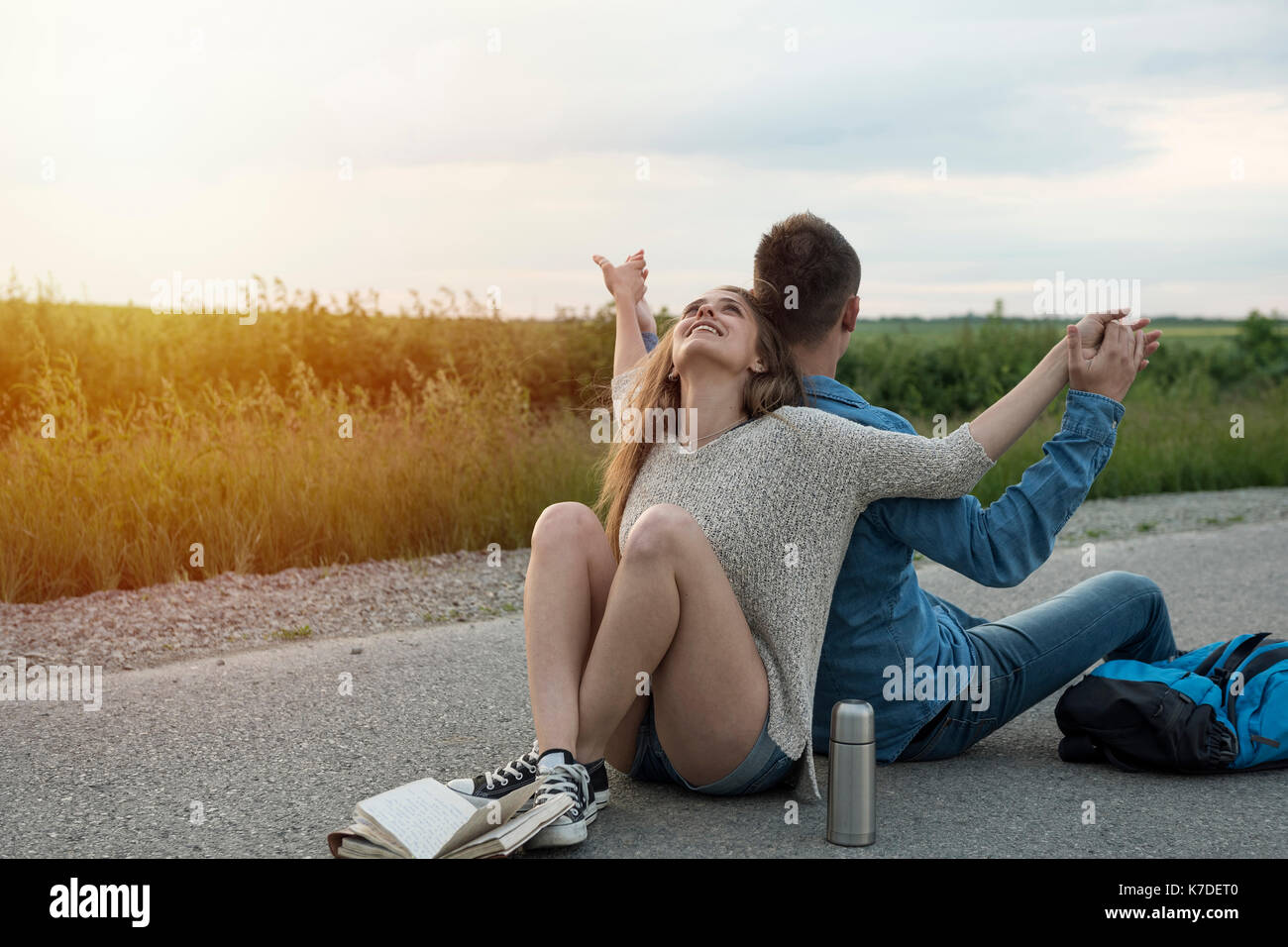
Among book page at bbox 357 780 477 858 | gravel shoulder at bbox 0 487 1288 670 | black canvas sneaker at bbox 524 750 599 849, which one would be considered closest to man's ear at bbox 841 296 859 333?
black canvas sneaker at bbox 524 750 599 849

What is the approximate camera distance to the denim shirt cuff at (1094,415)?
3.16 m

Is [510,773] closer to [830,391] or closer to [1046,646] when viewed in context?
[830,391]

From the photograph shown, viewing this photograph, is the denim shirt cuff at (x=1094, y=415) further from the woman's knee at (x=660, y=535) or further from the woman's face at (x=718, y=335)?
the woman's knee at (x=660, y=535)

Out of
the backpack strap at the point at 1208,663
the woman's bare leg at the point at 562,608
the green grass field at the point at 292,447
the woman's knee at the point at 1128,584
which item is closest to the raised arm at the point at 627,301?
the green grass field at the point at 292,447

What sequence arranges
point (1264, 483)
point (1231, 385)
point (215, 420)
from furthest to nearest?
point (1231, 385), point (1264, 483), point (215, 420)

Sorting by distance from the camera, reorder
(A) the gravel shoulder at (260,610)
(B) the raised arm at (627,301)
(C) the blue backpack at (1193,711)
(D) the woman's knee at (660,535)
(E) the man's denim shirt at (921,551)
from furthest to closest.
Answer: (A) the gravel shoulder at (260,610) < (B) the raised arm at (627,301) < (C) the blue backpack at (1193,711) < (E) the man's denim shirt at (921,551) < (D) the woman's knee at (660,535)

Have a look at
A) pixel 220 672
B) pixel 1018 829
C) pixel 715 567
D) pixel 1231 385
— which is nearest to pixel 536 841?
pixel 715 567

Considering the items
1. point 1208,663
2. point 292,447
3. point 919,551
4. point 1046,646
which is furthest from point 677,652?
point 292,447

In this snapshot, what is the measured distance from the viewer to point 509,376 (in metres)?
9.70

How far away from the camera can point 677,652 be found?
301cm

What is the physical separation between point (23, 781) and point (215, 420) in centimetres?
535

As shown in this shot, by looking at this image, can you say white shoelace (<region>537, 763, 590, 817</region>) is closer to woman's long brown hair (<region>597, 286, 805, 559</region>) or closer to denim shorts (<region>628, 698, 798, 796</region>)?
denim shorts (<region>628, 698, 798, 796</region>)

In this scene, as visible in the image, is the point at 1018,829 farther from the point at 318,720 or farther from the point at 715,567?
the point at 318,720
